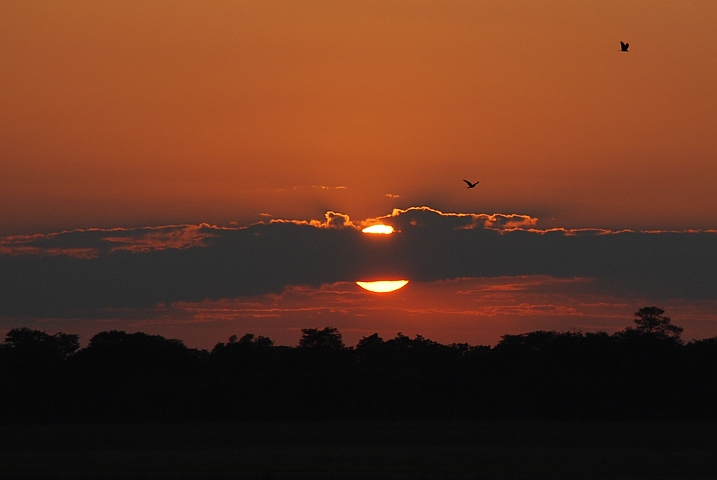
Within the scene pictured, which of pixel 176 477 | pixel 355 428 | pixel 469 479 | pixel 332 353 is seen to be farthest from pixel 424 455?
pixel 332 353

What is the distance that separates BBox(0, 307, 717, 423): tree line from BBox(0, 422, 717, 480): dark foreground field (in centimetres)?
804

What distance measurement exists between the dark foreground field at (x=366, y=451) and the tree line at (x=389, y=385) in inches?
316

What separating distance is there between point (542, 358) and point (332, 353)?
29.1 meters

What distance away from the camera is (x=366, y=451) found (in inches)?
2697

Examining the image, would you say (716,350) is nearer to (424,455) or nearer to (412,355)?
(412,355)

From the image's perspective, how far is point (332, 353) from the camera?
12912 centimetres

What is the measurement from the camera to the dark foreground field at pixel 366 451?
5656 centimetres

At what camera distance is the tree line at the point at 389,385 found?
102 metres

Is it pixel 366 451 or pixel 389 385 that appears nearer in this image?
pixel 366 451

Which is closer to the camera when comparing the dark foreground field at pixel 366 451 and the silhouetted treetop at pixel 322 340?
the dark foreground field at pixel 366 451

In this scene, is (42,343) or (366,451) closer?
(366,451)

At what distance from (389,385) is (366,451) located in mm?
41284

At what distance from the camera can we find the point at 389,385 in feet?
360

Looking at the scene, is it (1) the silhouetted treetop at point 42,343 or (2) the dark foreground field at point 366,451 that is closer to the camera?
(2) the dark foreground field at point 366,451
